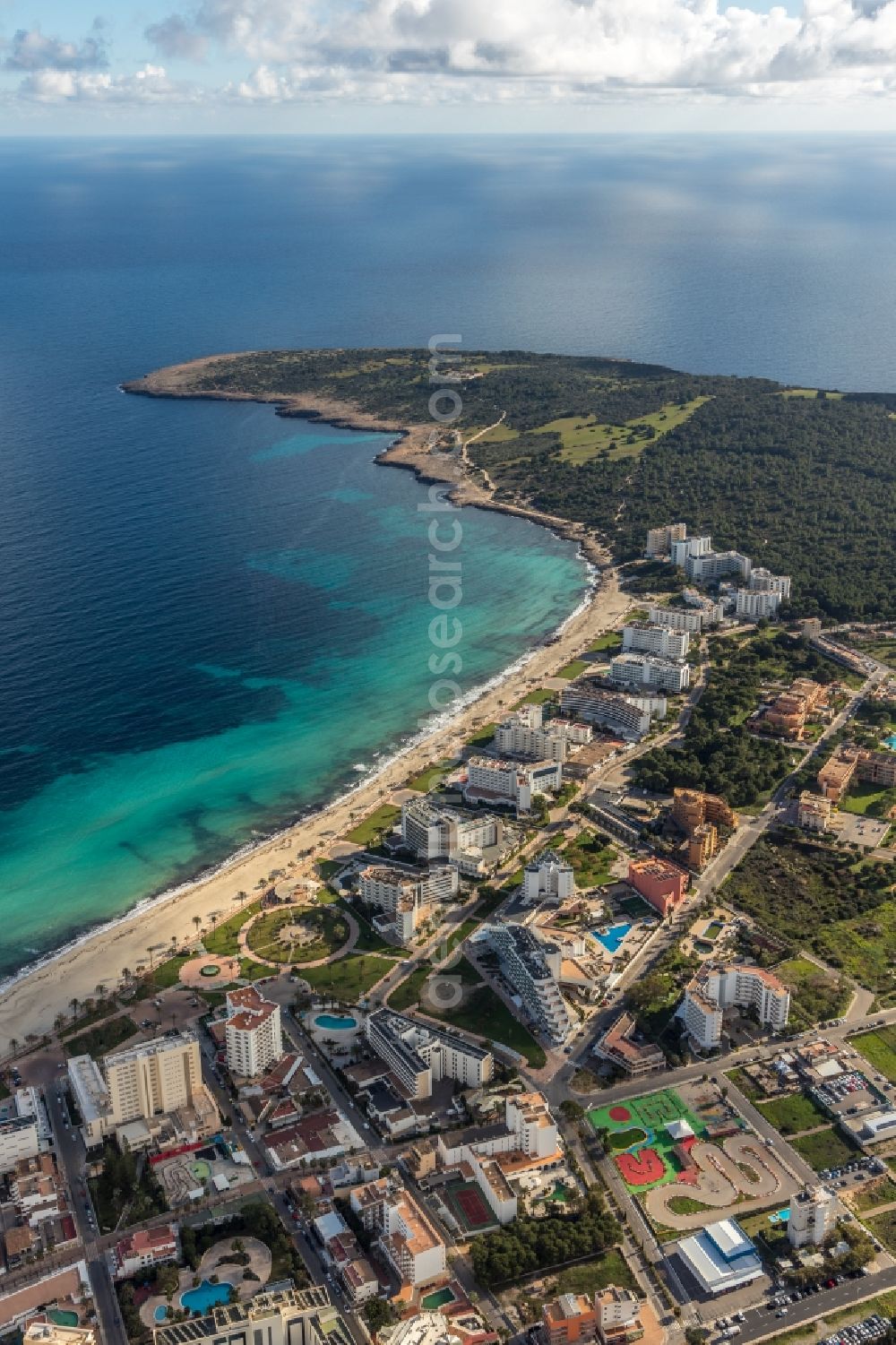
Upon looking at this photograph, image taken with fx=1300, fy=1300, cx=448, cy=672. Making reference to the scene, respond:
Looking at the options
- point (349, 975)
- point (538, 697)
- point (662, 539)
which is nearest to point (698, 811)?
point (538, 697)

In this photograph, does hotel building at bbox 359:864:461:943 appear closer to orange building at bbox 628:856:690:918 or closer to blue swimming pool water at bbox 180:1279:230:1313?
orange building at bbox 628:856:690:918

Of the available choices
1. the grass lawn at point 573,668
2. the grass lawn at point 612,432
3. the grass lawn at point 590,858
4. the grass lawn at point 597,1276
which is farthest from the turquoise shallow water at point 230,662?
the grass lawn at point 597,1276

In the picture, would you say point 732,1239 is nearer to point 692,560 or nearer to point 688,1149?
point 688,1149

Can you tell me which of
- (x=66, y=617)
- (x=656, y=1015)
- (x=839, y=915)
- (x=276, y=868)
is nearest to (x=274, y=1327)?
(x=656, y=1015)

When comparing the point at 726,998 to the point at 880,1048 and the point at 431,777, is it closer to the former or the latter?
the point at 880,1048

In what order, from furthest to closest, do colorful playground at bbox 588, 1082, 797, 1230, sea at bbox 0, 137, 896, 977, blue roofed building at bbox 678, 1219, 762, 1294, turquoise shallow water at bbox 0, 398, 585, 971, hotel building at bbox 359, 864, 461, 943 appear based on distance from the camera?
sea at bbox 0, 137, 896, 977, turquoise shallow water at bbox 0, 398, 585, 971, hotel building at bbox 359, 864, 461, 943, colorful playground at bbox 588, 1082, 797, 1230, blue roofed building at bbox 678, 1219, 762, 1294

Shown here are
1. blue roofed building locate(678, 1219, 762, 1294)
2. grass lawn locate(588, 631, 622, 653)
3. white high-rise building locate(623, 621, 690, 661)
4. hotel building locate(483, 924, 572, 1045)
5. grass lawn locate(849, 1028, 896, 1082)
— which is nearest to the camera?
blue roofed building locate(678, 1219, 762, 1294)

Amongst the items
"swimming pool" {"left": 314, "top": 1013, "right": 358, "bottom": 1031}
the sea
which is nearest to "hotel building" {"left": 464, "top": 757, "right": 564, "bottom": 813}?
the sea

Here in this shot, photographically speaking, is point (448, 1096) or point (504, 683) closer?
point (448, 1096)
